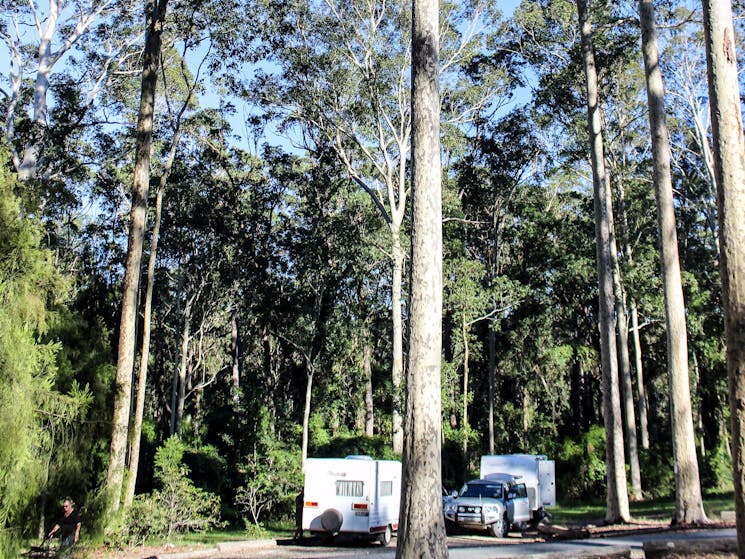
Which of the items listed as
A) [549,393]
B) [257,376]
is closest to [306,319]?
[257,376]

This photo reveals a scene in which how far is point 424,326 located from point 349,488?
985 cm

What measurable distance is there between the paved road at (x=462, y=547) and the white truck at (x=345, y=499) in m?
0.47

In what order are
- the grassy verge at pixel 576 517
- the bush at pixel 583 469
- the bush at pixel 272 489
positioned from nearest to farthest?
1. the grassy verge at pixel 576 517
2. the bush at pixel 272 489
3. the bush at pixel 583 469

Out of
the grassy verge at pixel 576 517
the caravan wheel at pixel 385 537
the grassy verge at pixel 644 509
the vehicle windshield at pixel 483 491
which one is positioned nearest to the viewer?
the caravan wheel at pixel 385 537

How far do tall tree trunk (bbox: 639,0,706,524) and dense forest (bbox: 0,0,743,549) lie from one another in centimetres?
245

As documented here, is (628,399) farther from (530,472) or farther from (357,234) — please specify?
(357,234)

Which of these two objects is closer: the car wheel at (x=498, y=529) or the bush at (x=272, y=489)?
the car wheel at (x=498, y=529)

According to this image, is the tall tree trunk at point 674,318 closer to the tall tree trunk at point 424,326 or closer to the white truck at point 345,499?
the white truck at point 345,499

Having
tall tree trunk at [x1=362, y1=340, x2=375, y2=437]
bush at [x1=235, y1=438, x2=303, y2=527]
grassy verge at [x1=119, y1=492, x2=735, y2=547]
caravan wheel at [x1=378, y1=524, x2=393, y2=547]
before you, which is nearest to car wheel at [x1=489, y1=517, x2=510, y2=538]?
grassy verge at [x1=119, y1=492, x2=735, y2=547]

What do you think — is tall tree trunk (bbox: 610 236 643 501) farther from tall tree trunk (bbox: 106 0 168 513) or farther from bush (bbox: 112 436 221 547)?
bush (bbox: 112 436 221 547)

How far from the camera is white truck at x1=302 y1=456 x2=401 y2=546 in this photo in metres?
16.3

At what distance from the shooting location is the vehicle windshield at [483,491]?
764 inches

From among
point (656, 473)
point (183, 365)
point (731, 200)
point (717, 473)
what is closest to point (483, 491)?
point (731, 200)

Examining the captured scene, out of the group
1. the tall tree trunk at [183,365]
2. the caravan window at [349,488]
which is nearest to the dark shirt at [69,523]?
the caravan window at [349,488]
